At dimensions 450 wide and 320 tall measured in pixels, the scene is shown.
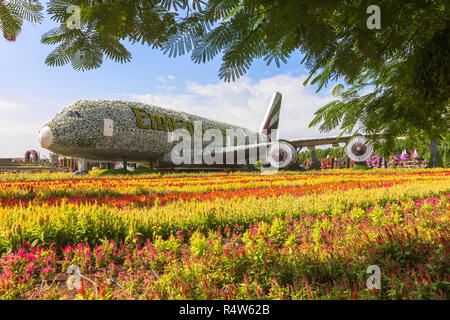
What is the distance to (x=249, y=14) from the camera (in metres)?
1.60

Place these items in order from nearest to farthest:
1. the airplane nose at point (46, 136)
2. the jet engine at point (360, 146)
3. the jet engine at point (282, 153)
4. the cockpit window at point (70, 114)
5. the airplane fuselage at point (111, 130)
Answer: the jet engine at point (360, 146), the airplane nose at point (46, 136), the airplane fuselage at point (111, 130), the cockpit window at point (70, 114), the jet engine at point (282, 153)

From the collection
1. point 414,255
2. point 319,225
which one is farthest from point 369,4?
point 319,225

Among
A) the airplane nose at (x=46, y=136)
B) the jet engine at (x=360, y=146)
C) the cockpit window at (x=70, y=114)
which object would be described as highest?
the cockpit window at (x=70, y=114)

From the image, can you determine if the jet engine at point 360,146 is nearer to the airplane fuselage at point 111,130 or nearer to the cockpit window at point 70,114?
the airplane fuselage at point 111,130

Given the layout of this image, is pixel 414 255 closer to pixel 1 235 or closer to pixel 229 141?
pixel 1 235

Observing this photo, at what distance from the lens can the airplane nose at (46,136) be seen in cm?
1387

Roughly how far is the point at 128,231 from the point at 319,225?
9.00 ft

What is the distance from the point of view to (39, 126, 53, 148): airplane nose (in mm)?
13867

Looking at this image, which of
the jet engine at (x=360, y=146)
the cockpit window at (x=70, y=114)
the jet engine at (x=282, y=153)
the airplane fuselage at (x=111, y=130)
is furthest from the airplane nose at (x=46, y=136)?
the jet engine at (x=360, y=146)

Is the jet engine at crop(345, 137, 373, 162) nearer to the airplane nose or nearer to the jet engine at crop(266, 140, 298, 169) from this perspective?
the jet engine at crop(266, 140, 298, 169)

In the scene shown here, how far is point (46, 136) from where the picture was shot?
45.5 ft

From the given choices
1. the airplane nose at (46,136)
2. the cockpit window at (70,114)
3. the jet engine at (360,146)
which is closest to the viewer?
the jet engine at (360,146)

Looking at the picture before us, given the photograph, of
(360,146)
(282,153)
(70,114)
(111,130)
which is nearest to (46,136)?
(70,114)

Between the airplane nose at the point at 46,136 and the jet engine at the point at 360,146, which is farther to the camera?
the airplane nose at the point at 46,136
